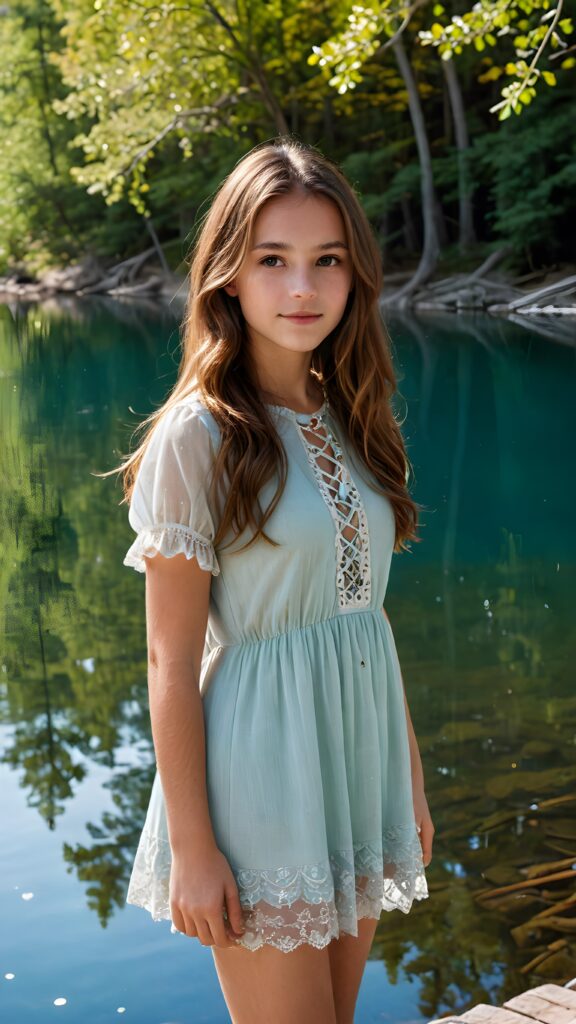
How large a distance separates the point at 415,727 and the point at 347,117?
2663 cm

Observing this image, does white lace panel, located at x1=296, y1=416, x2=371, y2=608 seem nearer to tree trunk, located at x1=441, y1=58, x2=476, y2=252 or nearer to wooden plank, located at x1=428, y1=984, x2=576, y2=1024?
wooden plank, located at x1=428, y1=984, x2=576, y2=1024

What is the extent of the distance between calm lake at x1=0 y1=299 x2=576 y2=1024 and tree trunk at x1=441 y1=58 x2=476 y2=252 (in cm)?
1233

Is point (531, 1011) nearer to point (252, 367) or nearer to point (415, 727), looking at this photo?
point (252, 367)

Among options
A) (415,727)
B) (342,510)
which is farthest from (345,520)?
(415,727)

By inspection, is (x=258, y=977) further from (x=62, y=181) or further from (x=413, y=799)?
(x=62, y=181)

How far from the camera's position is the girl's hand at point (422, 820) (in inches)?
89.7

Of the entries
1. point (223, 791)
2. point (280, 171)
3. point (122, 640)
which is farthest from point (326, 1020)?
point (122, 640)

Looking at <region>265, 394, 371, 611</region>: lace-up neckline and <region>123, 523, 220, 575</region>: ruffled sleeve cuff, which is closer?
<region>123, 523, 220, 575</region>: ruffled sleeve cuff

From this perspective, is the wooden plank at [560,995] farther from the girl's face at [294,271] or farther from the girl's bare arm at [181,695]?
the girl's face at [294,271]

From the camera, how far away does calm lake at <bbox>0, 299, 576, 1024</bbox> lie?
4.06m

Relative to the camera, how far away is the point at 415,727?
565 centimetres

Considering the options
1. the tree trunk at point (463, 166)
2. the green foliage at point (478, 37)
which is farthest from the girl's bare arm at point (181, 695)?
the tree trunk at point (463, 166)

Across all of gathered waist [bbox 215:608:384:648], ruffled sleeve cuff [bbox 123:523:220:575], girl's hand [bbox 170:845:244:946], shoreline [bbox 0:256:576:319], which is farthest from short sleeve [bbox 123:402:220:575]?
shoreline [bbox 0:256:576:319]

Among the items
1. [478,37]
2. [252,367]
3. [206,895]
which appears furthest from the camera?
[478,37]
